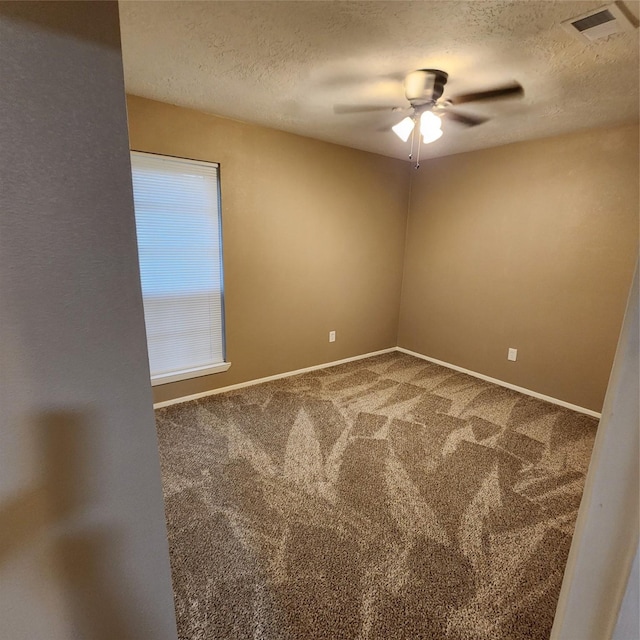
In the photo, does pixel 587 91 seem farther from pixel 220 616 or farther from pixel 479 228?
pixel 220 616

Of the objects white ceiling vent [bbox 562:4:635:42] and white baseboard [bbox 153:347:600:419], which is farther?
white baseboard [bbox 153:347:600:419]

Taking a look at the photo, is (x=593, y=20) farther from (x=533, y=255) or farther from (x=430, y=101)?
(x=533, y=255)

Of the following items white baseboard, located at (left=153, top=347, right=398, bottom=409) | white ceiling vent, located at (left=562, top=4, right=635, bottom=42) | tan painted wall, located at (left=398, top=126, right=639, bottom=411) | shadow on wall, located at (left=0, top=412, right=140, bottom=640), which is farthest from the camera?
white baseboard, located at (left=153, top=347, right=398, bottom=409)

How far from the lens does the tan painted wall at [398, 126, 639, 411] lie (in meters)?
2.77

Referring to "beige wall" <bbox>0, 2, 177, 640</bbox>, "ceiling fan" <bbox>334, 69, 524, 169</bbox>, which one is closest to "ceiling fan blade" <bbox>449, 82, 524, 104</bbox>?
"ceiling fan" <bbox>334, 69, 524, 169</bbox>

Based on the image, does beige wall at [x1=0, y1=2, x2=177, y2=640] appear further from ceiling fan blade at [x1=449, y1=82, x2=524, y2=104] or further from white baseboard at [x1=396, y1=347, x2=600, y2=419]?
white baseboard at [x1=396, y1=347, x2=600, y2=419]

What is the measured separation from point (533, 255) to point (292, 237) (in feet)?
7.31

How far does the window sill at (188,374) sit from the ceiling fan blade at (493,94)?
272 cm

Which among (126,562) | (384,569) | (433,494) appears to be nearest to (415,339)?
(433,494)

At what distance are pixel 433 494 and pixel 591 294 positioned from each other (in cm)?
219

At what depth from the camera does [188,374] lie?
9.93 feet

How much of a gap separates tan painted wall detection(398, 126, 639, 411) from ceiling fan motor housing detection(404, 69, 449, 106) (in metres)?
1.65

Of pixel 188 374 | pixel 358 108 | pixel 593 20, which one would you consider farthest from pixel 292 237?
pixel 593 20

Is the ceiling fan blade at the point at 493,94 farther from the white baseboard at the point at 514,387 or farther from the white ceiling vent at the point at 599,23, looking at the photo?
the white baseboard at the point at 514,387
